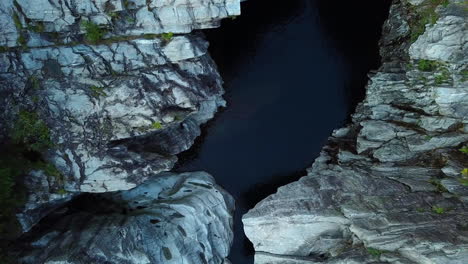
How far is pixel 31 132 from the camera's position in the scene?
17.7 m

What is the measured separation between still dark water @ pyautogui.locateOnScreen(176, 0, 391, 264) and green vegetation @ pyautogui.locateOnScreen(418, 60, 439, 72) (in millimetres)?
4152

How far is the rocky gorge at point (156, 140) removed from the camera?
54.7 feet

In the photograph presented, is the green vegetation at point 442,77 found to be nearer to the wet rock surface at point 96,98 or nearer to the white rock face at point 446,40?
the white rock face at point 446,40

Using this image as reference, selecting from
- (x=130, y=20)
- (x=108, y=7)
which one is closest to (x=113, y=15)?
(x=108, y=7)

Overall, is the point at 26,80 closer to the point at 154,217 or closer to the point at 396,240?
the point at 154,217

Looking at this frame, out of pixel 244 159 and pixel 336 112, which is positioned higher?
pixel 336 112

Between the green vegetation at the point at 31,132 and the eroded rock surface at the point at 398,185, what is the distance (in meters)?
10.2

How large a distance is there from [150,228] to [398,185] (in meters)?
11.9

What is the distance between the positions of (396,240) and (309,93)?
10390 millimetres

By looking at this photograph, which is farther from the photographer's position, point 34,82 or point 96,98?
point 96,98

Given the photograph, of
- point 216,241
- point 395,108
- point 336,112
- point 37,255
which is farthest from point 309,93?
point 37,255

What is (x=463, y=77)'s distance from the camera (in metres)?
17.2

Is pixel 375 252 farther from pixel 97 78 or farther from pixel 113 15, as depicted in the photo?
pixel 113 15

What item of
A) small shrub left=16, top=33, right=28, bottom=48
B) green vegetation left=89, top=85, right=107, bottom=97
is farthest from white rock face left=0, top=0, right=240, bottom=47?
green vegetation left=89, top=85, right=107, bottom=97
